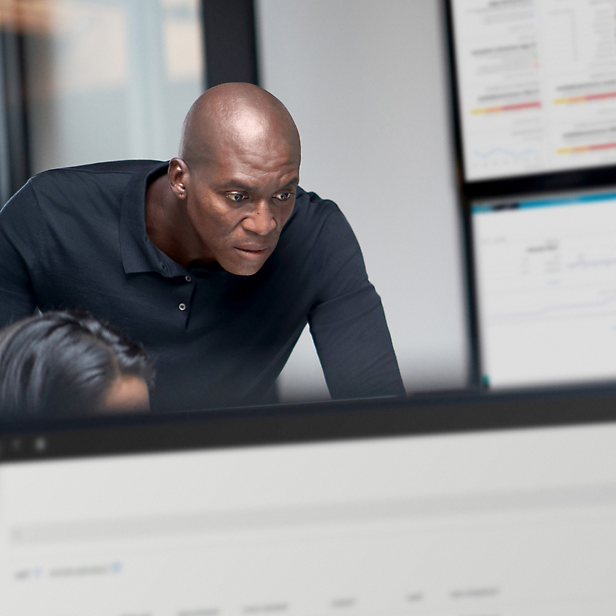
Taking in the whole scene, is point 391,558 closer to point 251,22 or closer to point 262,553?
point 262,553

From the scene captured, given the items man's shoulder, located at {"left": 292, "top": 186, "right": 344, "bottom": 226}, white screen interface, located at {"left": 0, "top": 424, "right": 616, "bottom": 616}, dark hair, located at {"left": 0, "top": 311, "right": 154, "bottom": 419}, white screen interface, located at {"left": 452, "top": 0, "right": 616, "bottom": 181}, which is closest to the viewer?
white screen interface, located at {"left": 0, "top": 424, "right": 616, "bottom": 616}

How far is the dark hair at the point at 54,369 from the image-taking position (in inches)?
15.4

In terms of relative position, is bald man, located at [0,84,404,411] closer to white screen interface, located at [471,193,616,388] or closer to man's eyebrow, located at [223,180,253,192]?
man's eyebrow, located at [223,180,253,192]

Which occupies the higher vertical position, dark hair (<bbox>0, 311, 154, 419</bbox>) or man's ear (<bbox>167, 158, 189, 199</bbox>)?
man's ear (<bbox>167, 158, 189, 199</bbox>)

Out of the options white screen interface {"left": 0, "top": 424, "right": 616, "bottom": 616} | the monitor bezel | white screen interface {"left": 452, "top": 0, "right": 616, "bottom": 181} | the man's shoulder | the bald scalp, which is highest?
white screen interface {"left": 452, "top": 0, "right": 616, "bottom": 181}

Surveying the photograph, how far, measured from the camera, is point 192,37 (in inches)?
Result: 53.7

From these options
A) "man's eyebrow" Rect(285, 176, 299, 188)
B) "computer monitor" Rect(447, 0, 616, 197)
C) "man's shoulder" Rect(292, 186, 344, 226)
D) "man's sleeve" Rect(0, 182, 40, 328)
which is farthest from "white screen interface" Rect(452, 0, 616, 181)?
"man's sleeve" Rect(0, 182, 40, 328)

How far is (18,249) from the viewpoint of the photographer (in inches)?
31.9

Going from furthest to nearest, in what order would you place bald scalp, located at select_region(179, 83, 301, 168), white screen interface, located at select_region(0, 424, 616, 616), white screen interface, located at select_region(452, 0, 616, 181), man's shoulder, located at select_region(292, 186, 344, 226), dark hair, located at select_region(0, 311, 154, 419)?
white screen interface, located at select_region(452, 0, 616, 181) < man's shoulder, located at select_region(292, 186, 344, 226) < bald scalp, located at select_region(179, 83, 301, 168) < dark hair, located at select_region(0, 311, 154, 419) < white screen interface, located at select_region(0, 424, 616, 616)

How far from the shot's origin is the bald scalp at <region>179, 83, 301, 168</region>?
0.76 metres

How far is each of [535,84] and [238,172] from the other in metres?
0.65

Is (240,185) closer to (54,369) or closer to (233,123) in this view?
(233,123)

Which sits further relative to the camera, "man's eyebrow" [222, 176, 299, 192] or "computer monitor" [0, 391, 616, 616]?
"man's eyebrow" [222, 176, 299, 192]

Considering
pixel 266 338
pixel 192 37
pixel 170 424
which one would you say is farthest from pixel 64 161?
pixel 170 424
